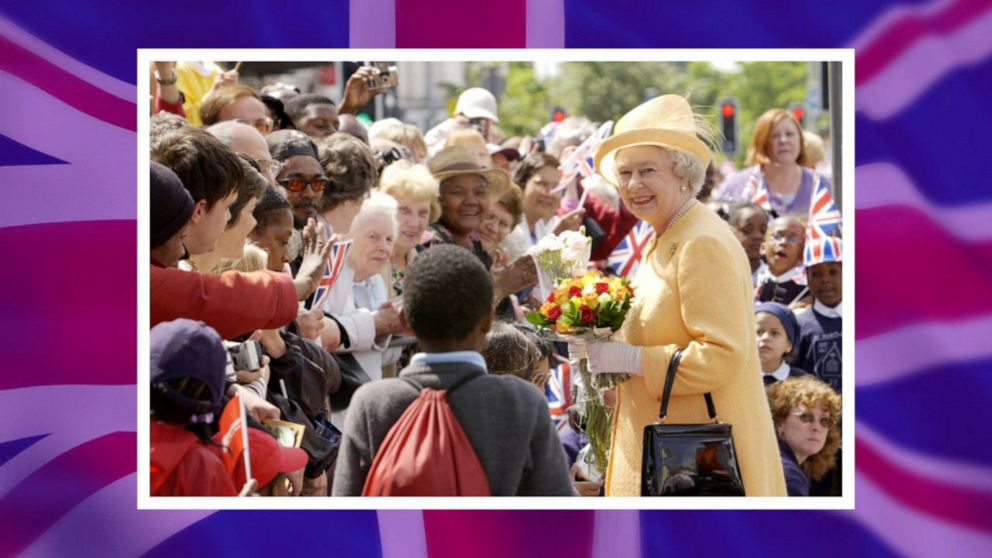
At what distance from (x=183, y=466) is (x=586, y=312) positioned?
1375 mm

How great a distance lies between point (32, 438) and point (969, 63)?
3.18 metres

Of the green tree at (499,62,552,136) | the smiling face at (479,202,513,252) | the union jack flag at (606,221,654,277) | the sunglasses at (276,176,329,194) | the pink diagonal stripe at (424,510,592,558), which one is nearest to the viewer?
the pink diagonal stripe at (424,510,592,558)

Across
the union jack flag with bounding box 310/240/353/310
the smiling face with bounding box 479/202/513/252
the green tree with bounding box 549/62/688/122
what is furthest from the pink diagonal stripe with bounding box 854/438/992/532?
the green tree with bounding box 549/62/688/122

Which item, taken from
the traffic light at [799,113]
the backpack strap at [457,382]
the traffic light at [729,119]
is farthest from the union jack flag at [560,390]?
the traffic light at [729,119]

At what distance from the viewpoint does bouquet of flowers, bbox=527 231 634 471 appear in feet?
15.6

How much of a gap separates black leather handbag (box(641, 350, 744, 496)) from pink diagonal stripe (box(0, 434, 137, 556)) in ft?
5.43

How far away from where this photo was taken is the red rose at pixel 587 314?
4746 mm

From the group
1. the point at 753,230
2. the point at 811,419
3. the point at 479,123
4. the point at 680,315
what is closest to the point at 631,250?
the point at 753,230

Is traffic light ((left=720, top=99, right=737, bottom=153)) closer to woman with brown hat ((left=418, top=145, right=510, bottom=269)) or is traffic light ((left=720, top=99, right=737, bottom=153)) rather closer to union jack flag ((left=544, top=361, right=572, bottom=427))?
woman with brown hat ((left=418, top=145, right=510, bottom=269))

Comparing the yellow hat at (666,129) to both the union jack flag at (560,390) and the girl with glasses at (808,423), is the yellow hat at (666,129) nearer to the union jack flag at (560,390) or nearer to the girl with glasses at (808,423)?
the girl with glasses at (808,423)

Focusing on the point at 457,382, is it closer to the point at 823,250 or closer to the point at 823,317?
the point at 823,317

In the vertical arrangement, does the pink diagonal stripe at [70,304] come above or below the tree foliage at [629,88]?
below

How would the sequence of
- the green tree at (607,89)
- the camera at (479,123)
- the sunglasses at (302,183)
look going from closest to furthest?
the sunglasses at (302,183), the camera at (479,123), the green tree at (607,89)

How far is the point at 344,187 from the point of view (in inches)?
247
